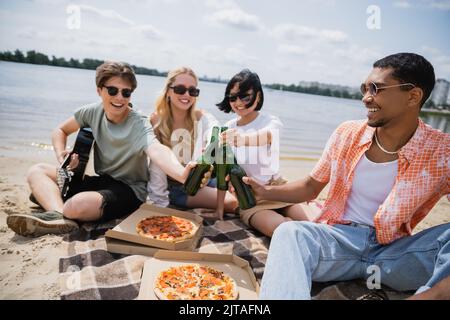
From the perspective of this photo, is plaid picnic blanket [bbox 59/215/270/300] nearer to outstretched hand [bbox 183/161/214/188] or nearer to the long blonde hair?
outstretched hand [bbox 183/161/214/188]

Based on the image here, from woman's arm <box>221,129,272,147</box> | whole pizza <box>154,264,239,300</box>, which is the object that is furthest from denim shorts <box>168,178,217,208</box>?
whole pizza <box>154,264,239,300</box>

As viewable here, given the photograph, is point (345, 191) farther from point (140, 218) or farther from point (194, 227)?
point (140, 218)

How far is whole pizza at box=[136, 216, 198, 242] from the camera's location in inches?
139

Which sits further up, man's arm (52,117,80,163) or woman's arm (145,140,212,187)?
man's arm (52,117,80,163)

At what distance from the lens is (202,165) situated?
3889 millimetres

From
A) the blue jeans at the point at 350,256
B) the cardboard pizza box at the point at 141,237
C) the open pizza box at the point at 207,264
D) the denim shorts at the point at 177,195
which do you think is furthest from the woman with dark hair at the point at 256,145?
the blue jeans at the point at 350,256

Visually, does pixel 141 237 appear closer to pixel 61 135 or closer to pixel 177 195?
pixel 177 195

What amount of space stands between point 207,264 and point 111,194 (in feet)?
5.33

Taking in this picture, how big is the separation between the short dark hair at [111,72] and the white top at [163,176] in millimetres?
1172

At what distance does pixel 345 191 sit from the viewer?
3.22m

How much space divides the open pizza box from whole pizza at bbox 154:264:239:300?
0.22ft

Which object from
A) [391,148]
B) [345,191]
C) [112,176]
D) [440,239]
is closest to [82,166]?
[112,176]

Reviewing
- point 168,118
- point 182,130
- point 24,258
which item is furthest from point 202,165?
point 24,258

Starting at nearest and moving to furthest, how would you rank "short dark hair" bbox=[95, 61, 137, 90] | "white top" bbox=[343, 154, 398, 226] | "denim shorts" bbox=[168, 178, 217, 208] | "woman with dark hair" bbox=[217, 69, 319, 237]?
"white top" bbox=[343, 154, 398, 226] → "short dark hair" bbox=[95, 61, 137, 90] → "woman with dark hair" bbox=[217, 69, 319, 237] → "denim shorts" bbox=[168, 178, 217, 208]
